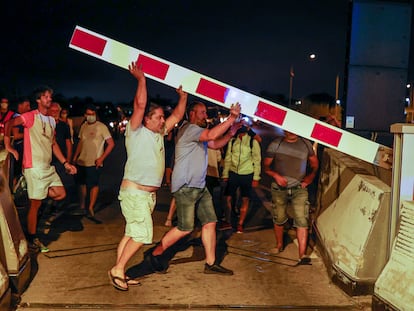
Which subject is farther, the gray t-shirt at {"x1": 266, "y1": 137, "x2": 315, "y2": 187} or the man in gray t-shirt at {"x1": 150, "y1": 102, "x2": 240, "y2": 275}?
the gray t-shirt at {"x1": 266, "y1": 137, "x2": 315, "y2": 187}

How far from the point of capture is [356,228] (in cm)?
493

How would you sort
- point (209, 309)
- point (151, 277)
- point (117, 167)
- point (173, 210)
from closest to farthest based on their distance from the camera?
point (209, 309) → point (151, 277) → point (173, 210) → point (117, 167)

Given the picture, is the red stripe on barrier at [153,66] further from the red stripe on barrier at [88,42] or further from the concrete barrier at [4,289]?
the concrete barrier at [4,289]

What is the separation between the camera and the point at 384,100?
8406mm

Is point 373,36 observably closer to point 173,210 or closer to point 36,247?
point 173,210

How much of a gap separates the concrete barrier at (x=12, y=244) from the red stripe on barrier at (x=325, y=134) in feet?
9.49

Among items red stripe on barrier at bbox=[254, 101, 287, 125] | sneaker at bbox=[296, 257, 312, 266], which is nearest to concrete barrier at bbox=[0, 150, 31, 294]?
red stripe on barrier at bbox=[254, 101, 287, 125]

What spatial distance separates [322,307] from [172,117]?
7.64 feet

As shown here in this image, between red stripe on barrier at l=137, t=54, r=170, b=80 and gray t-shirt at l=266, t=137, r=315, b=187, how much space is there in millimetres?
1913

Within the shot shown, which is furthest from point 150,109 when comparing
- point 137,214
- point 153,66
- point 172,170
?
point 172,170

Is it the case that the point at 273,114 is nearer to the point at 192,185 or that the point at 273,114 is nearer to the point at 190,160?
the point at 190,160

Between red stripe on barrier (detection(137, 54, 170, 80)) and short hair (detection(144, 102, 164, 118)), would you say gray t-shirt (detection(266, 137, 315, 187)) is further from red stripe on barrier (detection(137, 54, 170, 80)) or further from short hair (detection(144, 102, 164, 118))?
red stripe on barrier (detection(137, 54, 170, 80))

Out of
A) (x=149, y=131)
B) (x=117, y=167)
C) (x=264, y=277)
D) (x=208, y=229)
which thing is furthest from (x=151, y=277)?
(x=117, y=167)

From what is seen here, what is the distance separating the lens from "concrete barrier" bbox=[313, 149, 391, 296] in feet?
15.2
